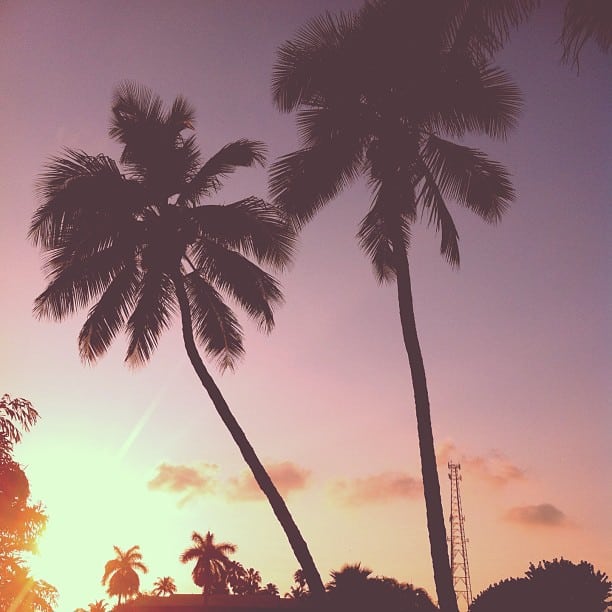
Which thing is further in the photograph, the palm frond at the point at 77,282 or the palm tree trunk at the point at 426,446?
the palm frond at the point at 77,282

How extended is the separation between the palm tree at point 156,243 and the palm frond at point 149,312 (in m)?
0.03

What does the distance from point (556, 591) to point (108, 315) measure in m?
13.9

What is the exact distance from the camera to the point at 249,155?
19844mm

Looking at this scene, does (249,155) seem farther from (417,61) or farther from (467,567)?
(467,567)

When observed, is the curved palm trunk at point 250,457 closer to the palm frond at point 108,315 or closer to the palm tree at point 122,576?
the palm frond at point 108,315

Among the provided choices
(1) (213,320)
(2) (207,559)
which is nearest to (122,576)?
(2) (207,559)

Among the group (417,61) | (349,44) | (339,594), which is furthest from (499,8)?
(339,594)

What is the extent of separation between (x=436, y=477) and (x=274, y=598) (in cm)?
5426

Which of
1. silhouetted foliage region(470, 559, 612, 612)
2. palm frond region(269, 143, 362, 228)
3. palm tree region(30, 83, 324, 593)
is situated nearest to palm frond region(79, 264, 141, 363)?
palm tree region(30, 83, 324, 593)


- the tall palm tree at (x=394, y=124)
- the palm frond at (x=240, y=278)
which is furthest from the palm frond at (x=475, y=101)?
the palm frond at (x=240, y=278)

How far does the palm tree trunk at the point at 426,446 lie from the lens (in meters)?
13.4

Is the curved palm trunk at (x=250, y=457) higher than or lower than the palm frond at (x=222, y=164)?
lower

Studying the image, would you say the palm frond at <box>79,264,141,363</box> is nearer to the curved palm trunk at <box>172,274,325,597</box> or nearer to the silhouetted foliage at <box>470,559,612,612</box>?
the curved palm trunk at <box>172,274,325,597</box>

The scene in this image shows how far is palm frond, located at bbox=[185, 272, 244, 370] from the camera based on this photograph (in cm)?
2008
